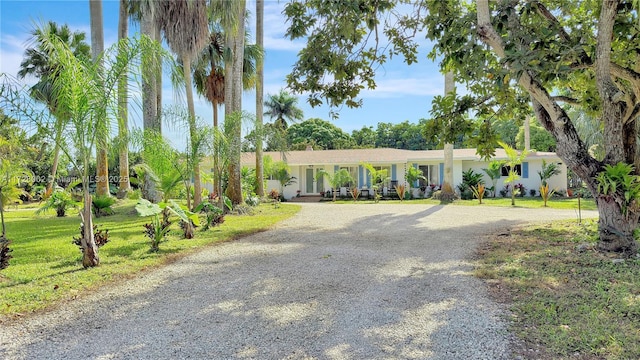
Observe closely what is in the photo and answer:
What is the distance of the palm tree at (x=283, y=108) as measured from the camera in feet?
131

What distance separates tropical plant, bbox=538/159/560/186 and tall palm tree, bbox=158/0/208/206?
19.7 m

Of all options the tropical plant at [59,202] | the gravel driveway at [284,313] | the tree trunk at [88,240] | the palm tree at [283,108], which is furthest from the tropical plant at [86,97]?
the palm tree at [283,108]

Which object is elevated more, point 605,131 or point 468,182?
point 605,131

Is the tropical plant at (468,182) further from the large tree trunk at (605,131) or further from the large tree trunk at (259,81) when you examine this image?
the large tree trunk at (605,131)

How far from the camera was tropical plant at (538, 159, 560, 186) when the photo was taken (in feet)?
75.0

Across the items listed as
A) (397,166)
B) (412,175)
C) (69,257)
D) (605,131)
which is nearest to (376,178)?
(412,175)

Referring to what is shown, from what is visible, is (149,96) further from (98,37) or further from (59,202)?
(98,37)

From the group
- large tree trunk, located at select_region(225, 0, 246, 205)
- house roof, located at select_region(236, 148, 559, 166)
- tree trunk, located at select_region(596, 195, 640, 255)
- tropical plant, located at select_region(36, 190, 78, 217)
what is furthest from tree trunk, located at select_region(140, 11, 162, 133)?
tree trunk, located at select_region(596, 195, 640, 255)

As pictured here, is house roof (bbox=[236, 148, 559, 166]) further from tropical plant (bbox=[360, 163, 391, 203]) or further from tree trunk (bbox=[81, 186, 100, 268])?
tree trunk (bbox=[81, 186, 100, 268])

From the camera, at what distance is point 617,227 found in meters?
7.00

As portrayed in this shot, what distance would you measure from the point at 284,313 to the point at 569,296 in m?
3.55

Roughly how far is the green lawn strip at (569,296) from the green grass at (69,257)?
5601mm

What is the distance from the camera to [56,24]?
2534 cm

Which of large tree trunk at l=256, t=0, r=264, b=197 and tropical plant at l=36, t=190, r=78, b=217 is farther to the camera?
large tree trunk at l=256, t=0, r=264, b=197
